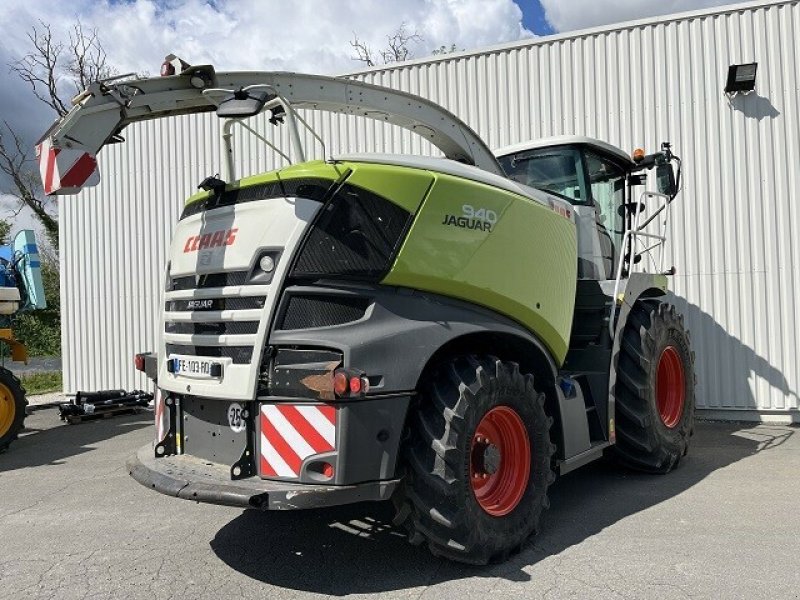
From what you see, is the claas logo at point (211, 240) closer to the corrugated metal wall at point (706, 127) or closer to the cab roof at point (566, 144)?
the cab roof at point (566, 144)

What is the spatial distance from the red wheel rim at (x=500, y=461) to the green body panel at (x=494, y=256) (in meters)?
0.64

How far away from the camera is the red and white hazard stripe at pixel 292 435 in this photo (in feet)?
11.0

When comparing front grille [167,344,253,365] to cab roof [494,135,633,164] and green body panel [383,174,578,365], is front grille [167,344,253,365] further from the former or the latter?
cab roof [494,135,633,164]

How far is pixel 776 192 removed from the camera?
8.10 meters

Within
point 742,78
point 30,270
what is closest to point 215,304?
point 30,270

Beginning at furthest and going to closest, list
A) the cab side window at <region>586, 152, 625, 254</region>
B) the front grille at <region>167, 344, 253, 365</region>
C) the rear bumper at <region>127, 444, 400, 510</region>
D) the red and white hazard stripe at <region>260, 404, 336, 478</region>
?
the cab side window at <region>586, 152, 625, 254</region> → the front grille at <region>167, 344, 253, 365</region> → the red and white hazard stripe at <region>260, 404, 336, 478</region> → the rear bumper at <region>127, 444, 400, 510</region>

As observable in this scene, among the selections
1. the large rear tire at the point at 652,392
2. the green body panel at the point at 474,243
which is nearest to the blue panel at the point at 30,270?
the green body panel at the point at 474,243

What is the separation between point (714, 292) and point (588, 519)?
4.85 metres

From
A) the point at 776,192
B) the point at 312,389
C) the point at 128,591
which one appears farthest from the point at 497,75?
the point at 128,591

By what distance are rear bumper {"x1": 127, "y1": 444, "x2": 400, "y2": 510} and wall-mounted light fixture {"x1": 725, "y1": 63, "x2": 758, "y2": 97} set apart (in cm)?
714

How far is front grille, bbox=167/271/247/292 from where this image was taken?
3.75m

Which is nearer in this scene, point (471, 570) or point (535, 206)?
point (471, 570)

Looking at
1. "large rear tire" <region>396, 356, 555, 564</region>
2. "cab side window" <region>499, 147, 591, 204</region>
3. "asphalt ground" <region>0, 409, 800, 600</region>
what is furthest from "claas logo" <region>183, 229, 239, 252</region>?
"cab side window" <region>499, 147, 591, 204</region>

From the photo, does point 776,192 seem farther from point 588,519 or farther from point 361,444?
point 361,444
